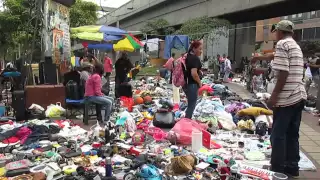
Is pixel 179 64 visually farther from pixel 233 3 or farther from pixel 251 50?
pixel 251 50

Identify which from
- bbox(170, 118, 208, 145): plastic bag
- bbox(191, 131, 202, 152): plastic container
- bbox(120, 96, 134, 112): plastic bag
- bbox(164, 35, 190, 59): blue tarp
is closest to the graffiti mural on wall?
bbox(120, 96, 134, 112): plastic bag

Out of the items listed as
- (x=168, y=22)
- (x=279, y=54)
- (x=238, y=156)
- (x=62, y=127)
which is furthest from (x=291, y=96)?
(x=168, y=22)

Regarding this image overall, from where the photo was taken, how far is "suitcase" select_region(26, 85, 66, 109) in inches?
323

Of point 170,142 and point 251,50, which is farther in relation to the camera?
point 251,50

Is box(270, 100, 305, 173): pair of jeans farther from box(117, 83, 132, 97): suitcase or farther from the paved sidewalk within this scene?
box(117, 83, 132, 97): suitcase

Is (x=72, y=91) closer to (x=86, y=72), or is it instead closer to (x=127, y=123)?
(x=86, y=72)

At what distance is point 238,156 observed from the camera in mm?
5148

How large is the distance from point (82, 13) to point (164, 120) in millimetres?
17790

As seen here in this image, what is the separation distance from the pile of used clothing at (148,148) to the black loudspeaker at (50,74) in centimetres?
212

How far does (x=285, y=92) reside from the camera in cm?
396

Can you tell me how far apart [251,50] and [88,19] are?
17.3 m

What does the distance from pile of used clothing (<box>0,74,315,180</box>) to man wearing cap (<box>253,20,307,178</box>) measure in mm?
427

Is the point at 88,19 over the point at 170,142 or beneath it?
over

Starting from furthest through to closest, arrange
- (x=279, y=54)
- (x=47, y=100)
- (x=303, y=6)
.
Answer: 1. (x=303, y=6)
2. (x=47, y=100)
3. (x=279, y=54)
